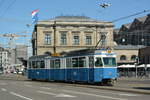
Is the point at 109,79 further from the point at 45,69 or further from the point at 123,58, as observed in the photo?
the point at 123,58

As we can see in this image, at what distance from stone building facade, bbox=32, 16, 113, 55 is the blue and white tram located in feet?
202

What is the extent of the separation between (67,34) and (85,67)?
71.7m

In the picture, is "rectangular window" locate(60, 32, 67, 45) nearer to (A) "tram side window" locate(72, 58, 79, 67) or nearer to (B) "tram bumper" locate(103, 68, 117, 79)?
(A) "tram side window" locate(72, 58, 79, 67)

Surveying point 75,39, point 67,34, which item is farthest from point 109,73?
point 75,39

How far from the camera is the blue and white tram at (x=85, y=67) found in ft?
97.0

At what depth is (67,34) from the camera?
334 ft

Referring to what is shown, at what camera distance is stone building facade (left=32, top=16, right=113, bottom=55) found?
99625 millimetres

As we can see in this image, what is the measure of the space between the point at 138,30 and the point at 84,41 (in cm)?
2347

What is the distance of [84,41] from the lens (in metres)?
103

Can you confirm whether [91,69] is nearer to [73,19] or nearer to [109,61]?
[109,61]

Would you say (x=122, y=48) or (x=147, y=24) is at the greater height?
(x=147, y=24)

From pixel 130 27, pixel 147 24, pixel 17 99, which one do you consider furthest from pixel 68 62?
pixel 130 27

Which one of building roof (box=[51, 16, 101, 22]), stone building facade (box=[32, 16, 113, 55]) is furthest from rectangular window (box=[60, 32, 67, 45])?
building roof (box=[51, 16, 101, 22])

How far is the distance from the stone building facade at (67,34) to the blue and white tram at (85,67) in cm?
6168
